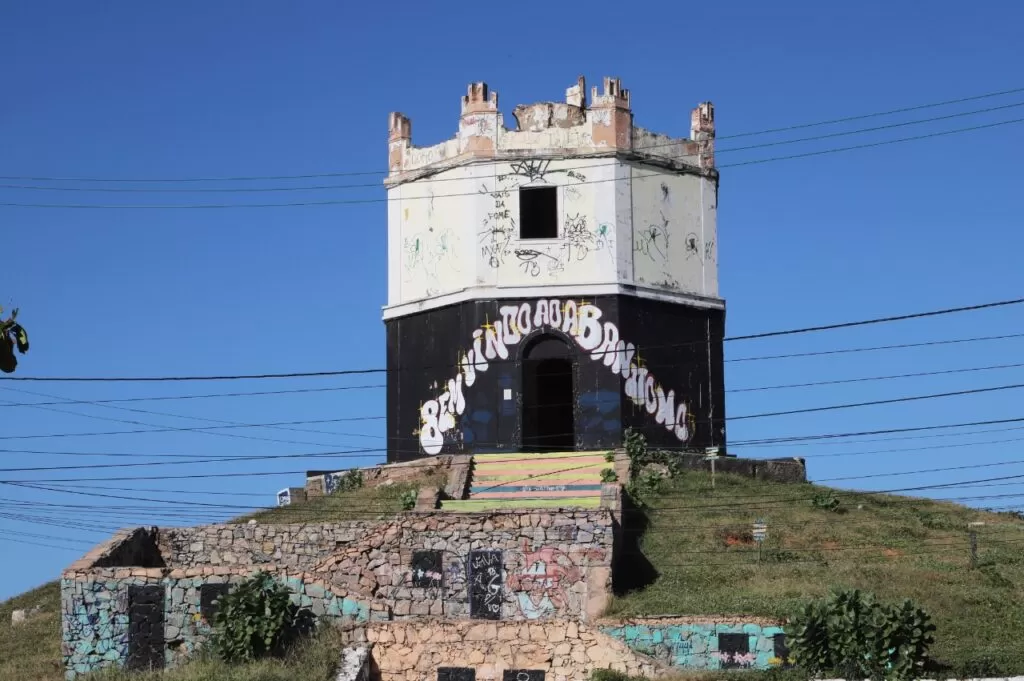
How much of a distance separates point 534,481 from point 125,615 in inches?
450

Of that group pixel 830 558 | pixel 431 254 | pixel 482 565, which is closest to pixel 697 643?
pixel 482 565

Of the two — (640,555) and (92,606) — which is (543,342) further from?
(92,606)

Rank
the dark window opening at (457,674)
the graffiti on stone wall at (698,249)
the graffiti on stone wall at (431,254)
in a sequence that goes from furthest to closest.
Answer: the graffiti on stone wall at (698,249), the graffiti on stone wall at (431,254), the dark window opening at (457,674)

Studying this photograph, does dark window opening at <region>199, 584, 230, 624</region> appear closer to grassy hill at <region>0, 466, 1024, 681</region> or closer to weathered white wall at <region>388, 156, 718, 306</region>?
grassy hill at <region>0, 466, 1024, 681</region>

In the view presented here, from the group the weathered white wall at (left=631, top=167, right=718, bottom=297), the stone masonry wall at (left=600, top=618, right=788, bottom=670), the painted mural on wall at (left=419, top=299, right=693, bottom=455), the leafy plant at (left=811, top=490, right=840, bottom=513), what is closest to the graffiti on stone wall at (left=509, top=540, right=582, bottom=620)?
the stone masonry wall at (left=600, top=618, right=788, bottom=670)

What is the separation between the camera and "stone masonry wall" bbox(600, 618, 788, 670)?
1139 inches

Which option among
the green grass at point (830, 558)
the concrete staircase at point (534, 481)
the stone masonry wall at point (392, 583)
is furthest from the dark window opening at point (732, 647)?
the concrete staircase at point (534, 481)

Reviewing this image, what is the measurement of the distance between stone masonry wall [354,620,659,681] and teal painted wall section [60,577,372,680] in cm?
101

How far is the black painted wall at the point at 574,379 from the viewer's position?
4219 cm

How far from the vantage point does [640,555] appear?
34594 millimetres

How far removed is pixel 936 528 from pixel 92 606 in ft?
61.2

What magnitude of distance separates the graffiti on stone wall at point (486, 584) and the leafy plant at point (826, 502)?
9959 millimetres

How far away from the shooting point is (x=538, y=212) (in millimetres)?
44500

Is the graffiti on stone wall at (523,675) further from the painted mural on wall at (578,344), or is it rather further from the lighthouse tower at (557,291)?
the painted mural on wall at (578,344)
